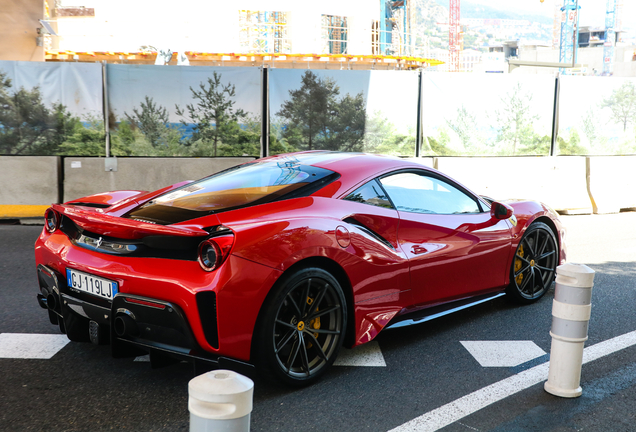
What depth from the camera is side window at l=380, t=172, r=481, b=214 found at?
417cm

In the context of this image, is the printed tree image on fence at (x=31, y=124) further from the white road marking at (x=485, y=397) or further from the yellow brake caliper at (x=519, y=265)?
the white road marking at (x=485, y=397)

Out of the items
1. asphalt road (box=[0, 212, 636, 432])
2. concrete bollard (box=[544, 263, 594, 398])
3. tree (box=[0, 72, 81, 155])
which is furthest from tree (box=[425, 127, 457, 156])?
concrete bollard (box=[544, 263, 594, 398])

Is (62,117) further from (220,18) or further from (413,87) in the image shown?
(220,18)

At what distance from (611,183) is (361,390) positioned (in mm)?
9444

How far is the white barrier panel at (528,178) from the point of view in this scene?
1069 centimetres

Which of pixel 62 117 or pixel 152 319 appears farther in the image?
pixel 62 117

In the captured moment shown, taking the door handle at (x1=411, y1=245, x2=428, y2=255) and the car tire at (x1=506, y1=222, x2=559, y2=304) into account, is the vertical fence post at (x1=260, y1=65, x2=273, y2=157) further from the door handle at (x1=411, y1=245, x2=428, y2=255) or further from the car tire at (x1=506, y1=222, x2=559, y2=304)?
the door handle at (x1=411, y1=245, x2=428, y2=255)

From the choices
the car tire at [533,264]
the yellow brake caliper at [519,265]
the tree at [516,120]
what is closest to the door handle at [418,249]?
the car tire at [533,264]

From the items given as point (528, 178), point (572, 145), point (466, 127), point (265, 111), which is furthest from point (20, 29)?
point (572, 145)

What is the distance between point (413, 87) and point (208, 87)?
3.71m

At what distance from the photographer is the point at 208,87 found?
1084cm

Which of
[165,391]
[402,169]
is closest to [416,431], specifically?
[165,391]

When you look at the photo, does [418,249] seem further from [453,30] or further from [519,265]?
[453,30]

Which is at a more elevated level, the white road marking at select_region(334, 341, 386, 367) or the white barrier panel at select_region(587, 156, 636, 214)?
the white barrier panel at select_region(587, 156, 636, 214)
